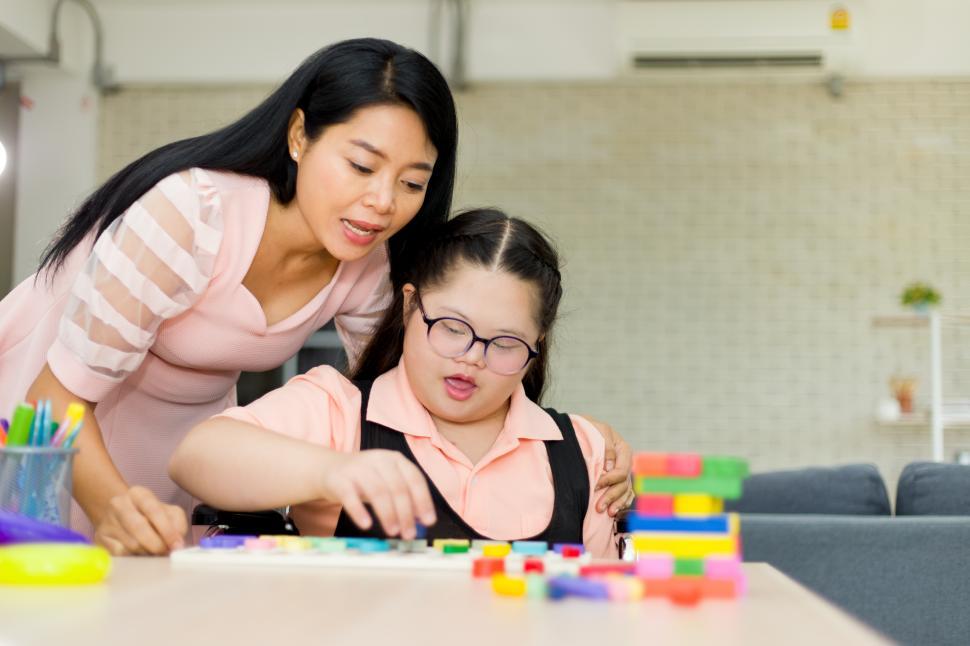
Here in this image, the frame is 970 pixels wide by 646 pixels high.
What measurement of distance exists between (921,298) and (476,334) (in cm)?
424

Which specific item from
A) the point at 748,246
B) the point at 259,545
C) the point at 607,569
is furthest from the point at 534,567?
the point at 748,246

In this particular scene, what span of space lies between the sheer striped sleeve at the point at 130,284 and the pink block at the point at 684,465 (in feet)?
2.96

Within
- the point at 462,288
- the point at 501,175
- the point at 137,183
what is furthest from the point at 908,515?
the point at 501,175

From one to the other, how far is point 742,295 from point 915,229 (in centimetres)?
96

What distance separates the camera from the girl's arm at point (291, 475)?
0.96m

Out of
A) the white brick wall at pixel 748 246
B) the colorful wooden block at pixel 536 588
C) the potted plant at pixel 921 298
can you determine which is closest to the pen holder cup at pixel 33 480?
the colorful wooden block at pixel 536 588

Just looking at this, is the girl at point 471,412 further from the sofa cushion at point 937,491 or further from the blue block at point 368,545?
A: the sofa cushion at point 937,491

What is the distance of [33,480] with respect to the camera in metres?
1.00

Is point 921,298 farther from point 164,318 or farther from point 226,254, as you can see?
point 164,318

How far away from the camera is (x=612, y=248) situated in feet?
18.2

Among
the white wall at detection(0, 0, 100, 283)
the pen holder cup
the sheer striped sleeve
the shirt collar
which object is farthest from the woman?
the white wall at detection(0, 0, 100, 283)

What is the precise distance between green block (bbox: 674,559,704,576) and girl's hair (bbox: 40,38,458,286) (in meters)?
0.95

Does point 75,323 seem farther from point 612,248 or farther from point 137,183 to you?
point 612,248

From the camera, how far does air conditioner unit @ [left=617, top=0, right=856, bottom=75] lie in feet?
17.4
